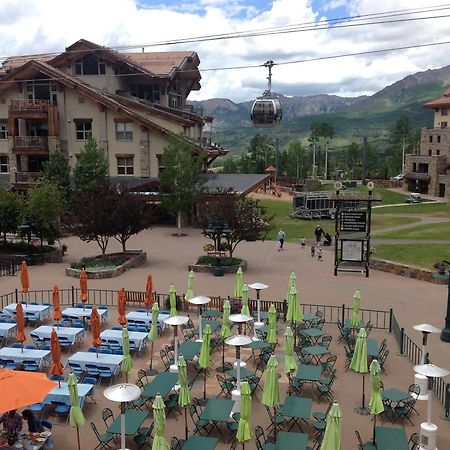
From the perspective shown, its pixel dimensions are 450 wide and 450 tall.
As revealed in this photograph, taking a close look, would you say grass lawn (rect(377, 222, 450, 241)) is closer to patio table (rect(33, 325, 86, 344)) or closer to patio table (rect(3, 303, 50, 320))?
patio table (rect(3, 303, 50, 320))

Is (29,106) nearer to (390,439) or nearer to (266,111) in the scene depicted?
(266,111)

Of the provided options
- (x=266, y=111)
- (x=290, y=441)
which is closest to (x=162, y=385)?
(x=290, y=441)

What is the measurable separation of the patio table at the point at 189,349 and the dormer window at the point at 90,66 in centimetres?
3978

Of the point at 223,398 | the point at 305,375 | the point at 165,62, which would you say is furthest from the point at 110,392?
the point at 165,62

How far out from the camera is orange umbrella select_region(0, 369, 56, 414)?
10.5 meters

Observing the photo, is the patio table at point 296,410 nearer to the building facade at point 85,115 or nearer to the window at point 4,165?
the building facade at point 85,115

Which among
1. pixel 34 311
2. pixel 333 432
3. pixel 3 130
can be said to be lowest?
pixel 34 311

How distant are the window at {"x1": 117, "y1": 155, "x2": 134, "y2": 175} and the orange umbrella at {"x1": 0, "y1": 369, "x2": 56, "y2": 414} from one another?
125 ft

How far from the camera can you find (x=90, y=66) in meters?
51.3

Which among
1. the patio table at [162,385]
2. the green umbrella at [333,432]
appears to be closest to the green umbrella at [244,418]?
the green umbrella at [333,432]

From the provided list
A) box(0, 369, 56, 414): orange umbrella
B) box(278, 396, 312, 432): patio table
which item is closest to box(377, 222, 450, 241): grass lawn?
box(278, 396, 312, 432): patio table

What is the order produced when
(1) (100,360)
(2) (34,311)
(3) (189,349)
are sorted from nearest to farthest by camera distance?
(1) (100,360) < (3) (189,349) < (2) (34,311)

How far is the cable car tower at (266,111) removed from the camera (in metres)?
20.3

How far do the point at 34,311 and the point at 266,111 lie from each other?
11.5 m
